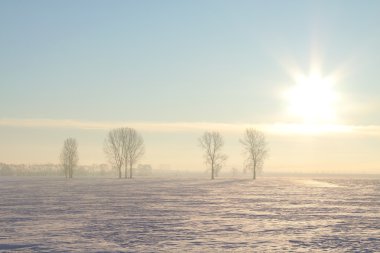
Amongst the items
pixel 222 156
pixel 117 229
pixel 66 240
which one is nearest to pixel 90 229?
pixel 117 229

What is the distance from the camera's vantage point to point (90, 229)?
18.5 meters

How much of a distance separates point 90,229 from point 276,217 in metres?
9.94

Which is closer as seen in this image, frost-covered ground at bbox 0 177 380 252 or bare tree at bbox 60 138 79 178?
frost-covered ground at bbox 0 177 380 252

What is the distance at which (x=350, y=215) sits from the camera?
930 inches

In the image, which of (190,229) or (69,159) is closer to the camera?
(190,229)

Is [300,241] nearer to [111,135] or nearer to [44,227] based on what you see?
[44,227]

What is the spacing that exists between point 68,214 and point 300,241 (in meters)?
13.9

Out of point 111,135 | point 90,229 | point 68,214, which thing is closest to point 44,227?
point 90,229

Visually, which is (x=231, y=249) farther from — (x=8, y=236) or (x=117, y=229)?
(x=8, y=236)

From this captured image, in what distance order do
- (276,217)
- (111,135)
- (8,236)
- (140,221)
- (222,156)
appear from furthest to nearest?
(111,135) < (222,156) < (276,217) < (140,221) < (8,236)

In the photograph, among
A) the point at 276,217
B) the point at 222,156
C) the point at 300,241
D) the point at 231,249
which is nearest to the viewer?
the point at 231,249

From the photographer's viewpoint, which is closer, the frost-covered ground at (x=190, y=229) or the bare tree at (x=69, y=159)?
the frost-covered ground at (x=190, y=229)

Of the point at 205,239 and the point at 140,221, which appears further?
the point at 140,221

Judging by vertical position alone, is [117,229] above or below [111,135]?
below
